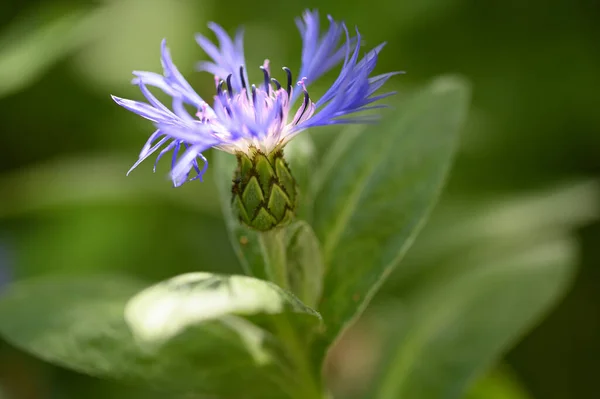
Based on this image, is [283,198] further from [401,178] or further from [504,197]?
[504,197]

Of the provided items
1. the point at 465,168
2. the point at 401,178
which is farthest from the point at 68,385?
the point at 465,168

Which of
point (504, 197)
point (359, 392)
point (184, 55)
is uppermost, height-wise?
point (184, 55)

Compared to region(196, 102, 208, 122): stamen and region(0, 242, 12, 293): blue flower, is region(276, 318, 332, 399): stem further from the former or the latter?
region(0, 242, 12, 293): blue flower

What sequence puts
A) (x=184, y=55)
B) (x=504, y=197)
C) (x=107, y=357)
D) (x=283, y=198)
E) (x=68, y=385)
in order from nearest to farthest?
(x=283, y=198)
(x=107, y=357)
(x=68, y=385)
(x=504, y=197)
(x=184, y=55)

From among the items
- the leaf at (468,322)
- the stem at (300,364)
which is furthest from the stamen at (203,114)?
the leaf at (468,322)

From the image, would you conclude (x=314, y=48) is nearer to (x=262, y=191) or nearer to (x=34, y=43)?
(x=262, y=191)

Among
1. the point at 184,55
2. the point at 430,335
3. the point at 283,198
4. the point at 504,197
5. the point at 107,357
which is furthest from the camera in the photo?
the point at 184,55
